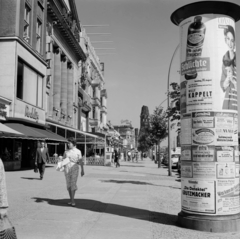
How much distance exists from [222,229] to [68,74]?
4042 centimetres

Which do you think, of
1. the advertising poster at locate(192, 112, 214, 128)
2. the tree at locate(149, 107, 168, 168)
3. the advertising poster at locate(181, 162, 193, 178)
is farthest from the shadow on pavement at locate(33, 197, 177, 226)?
the tree at locate(149, 107, 168, 168)

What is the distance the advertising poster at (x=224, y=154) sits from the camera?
6.59 meters

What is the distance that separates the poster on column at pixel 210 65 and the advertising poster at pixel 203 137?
16.1 inches

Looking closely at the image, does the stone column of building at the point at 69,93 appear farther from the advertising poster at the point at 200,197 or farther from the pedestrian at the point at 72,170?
the advertising poster at the point at 200,197

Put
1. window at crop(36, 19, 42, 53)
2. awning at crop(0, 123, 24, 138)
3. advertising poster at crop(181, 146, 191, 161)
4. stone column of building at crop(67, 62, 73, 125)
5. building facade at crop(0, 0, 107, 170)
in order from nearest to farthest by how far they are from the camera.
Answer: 1. advertising poster at crop(181, 146, 191, 161)
2. awning at crop(0, 123, 24, 138)
3. building facade at crop(0, 0, 107, 170)
4. window at crop(36, 19, 42, 53)
5. stone column of building at crop(67, 62, 73, 125)

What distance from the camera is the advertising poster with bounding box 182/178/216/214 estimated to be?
646cm

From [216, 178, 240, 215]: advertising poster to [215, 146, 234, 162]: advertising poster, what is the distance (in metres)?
0.38

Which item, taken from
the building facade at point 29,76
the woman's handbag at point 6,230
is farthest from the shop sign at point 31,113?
the woman's handbag at point 6,230

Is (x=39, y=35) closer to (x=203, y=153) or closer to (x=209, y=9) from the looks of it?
(x=209, y=9)

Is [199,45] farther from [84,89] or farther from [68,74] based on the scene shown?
[84,89]

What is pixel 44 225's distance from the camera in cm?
675

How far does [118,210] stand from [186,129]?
2.87 m

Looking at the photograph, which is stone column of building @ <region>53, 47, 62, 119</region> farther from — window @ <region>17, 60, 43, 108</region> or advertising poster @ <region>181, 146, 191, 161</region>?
advertising poster @ <region>181, 146, 191, 161</region>

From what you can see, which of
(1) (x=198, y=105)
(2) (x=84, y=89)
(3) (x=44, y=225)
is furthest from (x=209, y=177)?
Result: (2) (x=84, y=89)
